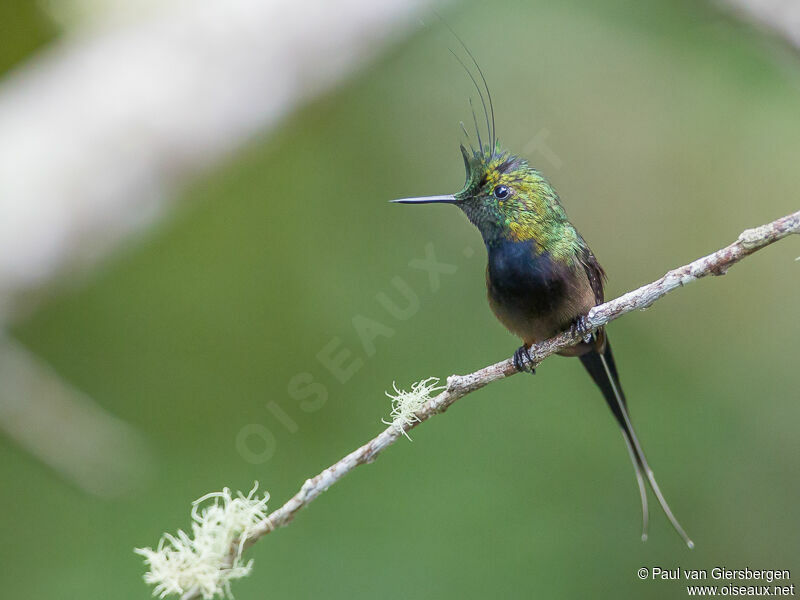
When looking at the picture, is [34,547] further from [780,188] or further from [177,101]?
[780,188]

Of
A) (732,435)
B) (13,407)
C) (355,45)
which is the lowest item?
(732,435)

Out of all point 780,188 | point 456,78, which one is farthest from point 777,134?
point 456,78

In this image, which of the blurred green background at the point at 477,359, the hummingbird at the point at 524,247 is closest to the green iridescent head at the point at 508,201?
the hummingbird at the point at 524,247

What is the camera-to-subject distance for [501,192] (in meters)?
2.01

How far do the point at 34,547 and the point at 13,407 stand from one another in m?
2.00

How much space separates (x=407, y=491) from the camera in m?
4.62

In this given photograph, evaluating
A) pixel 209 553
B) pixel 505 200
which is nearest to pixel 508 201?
pixel 505 200

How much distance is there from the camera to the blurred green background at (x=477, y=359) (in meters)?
4.36

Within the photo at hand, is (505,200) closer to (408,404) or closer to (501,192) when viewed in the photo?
(501,192)

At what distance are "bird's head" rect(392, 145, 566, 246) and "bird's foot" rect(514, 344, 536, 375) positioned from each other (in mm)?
311

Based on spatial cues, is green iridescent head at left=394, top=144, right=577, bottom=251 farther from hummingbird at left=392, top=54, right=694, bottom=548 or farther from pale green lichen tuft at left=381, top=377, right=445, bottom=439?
pale green lichen tuft at left=381, top=377, right=445, bottom=439

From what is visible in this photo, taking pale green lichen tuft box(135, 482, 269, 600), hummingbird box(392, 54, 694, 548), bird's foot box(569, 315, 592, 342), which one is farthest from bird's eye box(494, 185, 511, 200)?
pale green lichen tuft box(135, 482, 269, 600)

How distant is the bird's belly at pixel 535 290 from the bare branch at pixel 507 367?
0.62 ft

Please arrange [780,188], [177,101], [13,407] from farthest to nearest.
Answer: [780,188] < [177,101] < [13,407]
